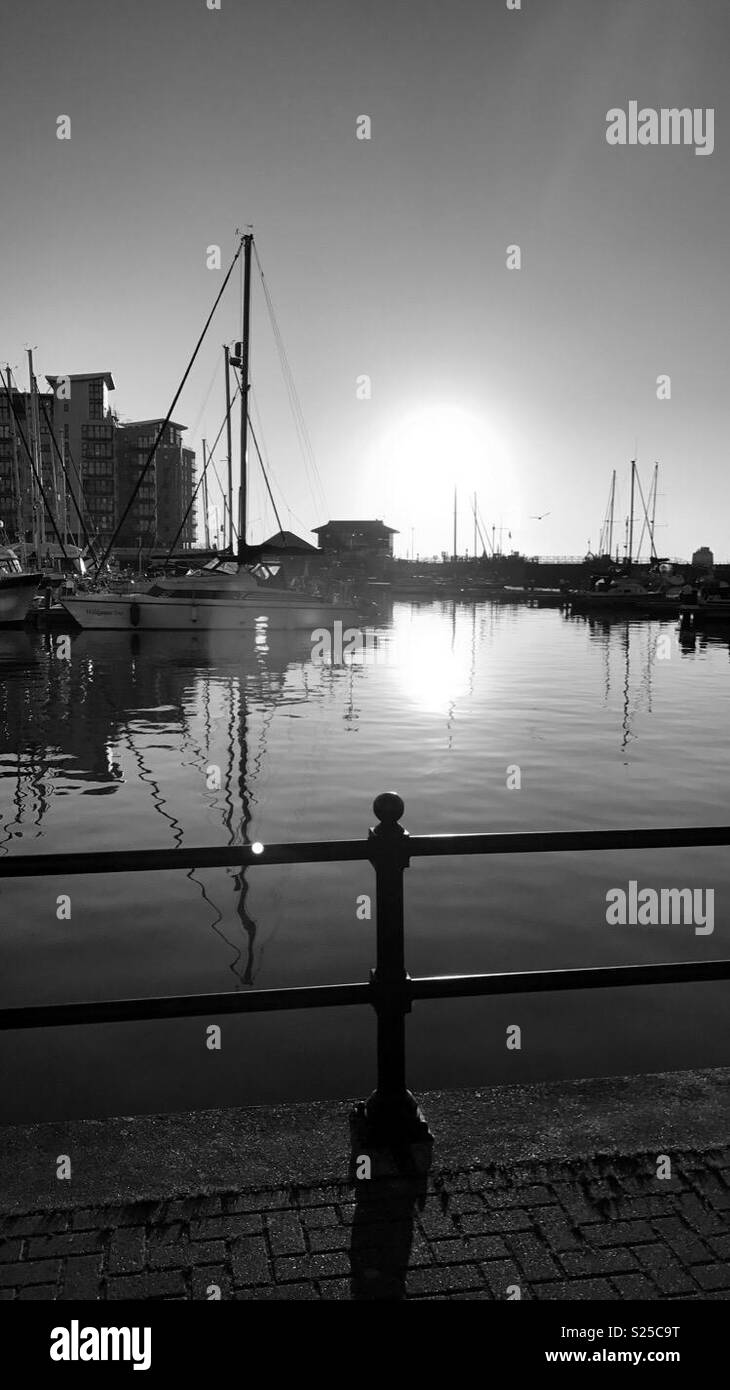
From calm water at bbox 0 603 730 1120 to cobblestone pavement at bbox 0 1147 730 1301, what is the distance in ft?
7.08

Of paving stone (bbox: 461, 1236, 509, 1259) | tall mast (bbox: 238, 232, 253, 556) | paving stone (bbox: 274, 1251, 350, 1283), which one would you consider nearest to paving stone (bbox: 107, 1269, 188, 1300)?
paving stone (bbox: 274, 1251, 350, 1283)

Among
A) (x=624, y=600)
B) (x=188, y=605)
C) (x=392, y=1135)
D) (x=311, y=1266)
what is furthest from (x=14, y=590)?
(x=624, y=600)

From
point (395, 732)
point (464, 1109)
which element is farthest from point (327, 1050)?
point (395, 732)

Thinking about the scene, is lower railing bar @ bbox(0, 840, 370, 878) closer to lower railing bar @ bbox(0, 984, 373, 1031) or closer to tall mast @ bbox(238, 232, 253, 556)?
lower railing bar @ bbox(0, 984, 373, 1031)

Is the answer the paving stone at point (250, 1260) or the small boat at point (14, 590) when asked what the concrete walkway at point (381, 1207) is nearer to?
the paving stone at point (250, 1260)

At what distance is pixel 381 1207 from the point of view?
10.7ft

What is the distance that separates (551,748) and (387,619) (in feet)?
155

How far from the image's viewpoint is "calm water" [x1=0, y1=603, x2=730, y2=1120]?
586cm

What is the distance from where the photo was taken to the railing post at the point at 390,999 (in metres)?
3.66

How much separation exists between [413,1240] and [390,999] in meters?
0.89
